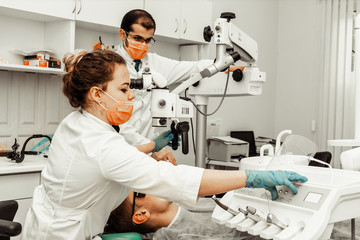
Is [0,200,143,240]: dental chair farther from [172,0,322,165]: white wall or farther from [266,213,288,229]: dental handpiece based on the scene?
[172,0,322,165]: white wall

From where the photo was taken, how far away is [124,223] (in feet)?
4.99

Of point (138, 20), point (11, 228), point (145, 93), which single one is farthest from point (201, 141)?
point (11, 228)

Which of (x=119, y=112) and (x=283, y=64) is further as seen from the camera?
(x=283, y=64)

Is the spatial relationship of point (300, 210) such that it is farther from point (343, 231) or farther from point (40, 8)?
point (40, 8)

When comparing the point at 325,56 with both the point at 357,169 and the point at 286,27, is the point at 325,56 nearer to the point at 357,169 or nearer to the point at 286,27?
the point at 286,27

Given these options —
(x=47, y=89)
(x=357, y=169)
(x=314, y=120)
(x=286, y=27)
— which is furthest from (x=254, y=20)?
(x=357, y=169)

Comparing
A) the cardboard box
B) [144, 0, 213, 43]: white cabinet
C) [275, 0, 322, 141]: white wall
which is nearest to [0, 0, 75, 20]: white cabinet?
the cardboard box

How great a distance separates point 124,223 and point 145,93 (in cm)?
99

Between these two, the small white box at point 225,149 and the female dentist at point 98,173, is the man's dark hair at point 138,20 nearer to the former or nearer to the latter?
the female dentist at point 98,173

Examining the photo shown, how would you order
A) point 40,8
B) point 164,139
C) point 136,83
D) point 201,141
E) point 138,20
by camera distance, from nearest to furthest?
point 136,83
point 164,139
point 138,20
point 40,8
point 201,141

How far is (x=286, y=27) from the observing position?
4715 millimetres

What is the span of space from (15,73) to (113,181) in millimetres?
1768

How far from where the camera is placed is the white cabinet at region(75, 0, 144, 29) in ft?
8.51

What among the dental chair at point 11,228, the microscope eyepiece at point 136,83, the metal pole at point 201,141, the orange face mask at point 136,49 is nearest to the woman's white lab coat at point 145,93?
the orange face mask at point 136,49
